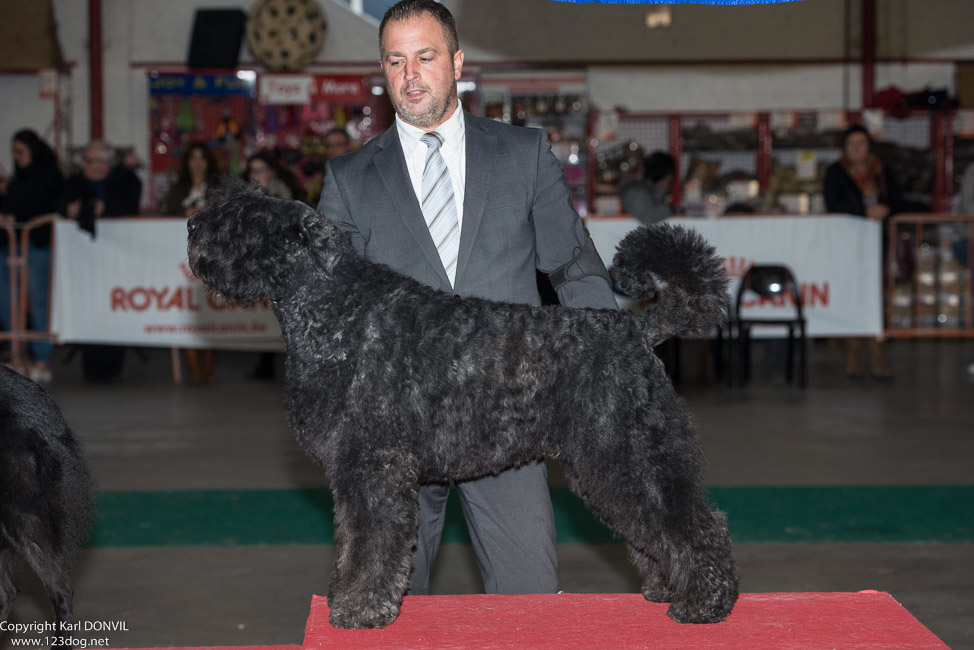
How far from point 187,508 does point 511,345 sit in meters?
3.50

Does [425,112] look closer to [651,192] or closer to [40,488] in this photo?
[40,488]

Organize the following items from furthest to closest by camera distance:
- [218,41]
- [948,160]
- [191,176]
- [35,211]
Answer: [218,41]
[948,160]
[191,176]
[35,211]

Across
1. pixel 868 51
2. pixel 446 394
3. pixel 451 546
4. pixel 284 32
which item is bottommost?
pixel 451 546

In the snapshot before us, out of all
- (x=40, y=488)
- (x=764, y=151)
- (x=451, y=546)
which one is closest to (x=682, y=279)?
(x=40, y=488)

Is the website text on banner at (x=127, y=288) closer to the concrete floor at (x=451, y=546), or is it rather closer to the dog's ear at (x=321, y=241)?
the concrete floor at (x=451, y=546)

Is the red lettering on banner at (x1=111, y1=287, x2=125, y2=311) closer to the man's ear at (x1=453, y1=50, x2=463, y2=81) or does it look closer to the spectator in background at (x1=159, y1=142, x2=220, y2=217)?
the spectator in background at (x1=159, y1=142, x2=220, y2=217)

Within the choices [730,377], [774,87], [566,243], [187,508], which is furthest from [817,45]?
[566,243]

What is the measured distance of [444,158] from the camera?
2.48 meters

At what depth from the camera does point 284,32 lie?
12570mm

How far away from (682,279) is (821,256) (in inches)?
260

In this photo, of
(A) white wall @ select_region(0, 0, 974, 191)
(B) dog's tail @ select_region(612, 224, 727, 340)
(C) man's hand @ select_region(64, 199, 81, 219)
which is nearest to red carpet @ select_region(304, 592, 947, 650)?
(B) dog's tail @ select_region(612, 224, 727, 340)

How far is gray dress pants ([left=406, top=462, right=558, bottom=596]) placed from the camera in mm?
2582

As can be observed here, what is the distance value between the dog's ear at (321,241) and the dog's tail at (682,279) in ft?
2.04

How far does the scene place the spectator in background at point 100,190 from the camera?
834cm
